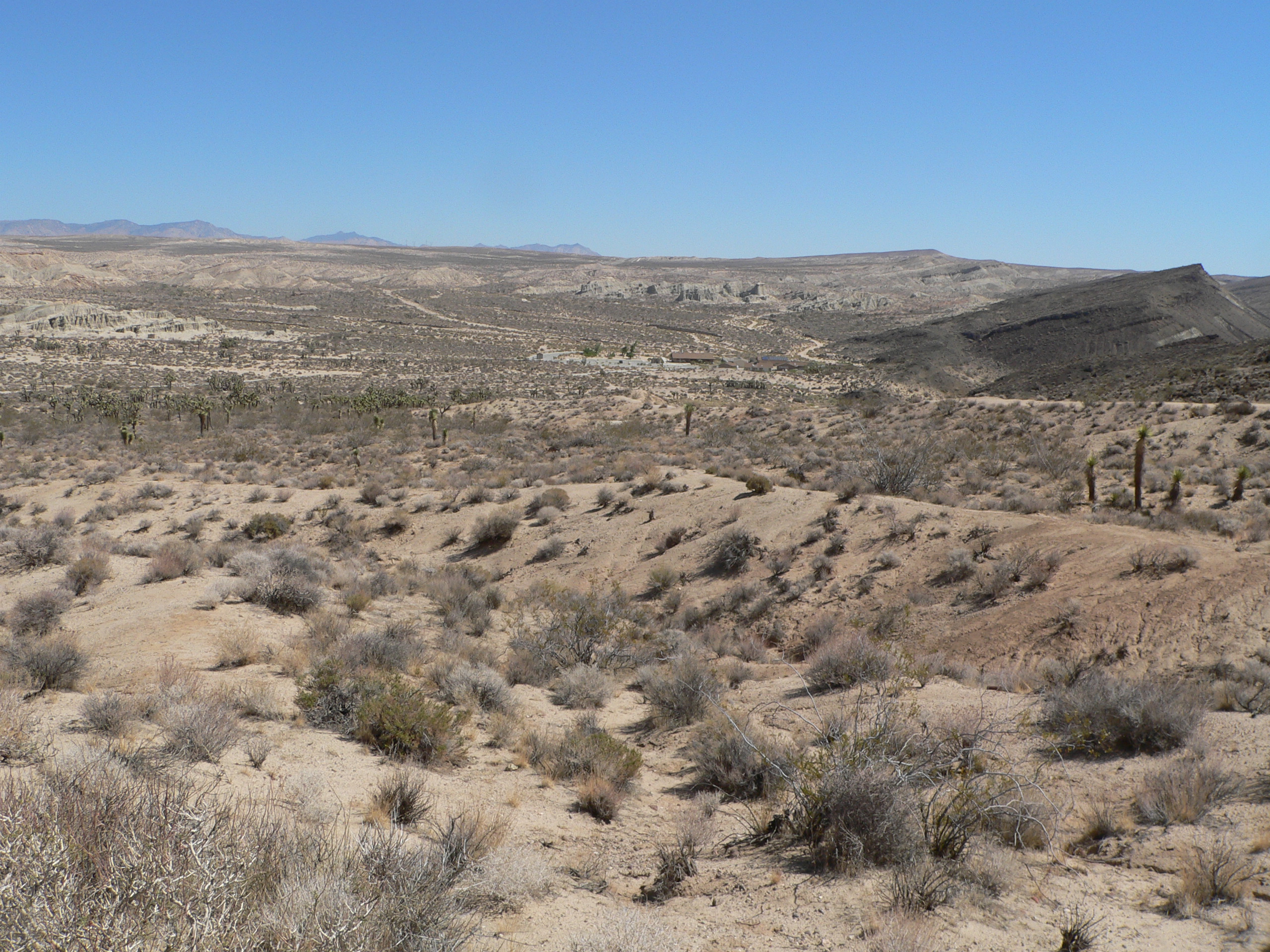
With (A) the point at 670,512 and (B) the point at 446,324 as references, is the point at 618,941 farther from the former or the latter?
(B) the point at 446,324

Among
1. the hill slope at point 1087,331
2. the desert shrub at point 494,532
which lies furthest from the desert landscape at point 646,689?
the hill slope at point 1087,331

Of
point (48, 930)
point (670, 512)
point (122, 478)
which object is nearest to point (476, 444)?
point (122, 478)

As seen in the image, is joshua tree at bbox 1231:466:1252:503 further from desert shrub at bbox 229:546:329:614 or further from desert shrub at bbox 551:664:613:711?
desert shrub at bbox 229:546:329:614

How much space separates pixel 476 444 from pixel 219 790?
86.3ft

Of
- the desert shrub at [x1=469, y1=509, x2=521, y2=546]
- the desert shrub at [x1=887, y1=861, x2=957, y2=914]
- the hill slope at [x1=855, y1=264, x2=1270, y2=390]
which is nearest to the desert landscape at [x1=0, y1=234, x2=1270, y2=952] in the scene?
the desert shrub at [x1=887, y1=861, x2=957, y2=914]

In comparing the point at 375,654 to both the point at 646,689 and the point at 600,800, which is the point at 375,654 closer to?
the point at 646,689

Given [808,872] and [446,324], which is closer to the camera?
[808,872]

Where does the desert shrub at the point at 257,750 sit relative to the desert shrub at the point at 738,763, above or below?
above

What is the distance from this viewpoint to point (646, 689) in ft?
31.7

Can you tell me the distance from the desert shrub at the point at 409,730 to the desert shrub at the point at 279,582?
482 cm

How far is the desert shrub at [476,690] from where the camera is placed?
8.51 m

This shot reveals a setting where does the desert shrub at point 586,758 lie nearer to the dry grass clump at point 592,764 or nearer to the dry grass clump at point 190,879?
the dry grass clump at point 592,764

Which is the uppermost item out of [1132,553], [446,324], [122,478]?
[446,324]

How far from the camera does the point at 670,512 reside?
18594 millimetres
